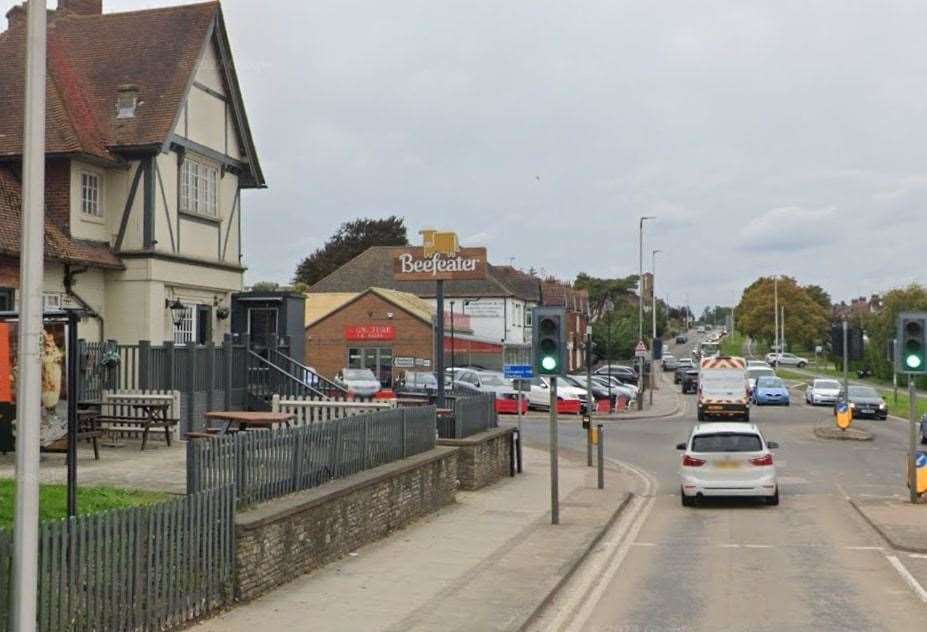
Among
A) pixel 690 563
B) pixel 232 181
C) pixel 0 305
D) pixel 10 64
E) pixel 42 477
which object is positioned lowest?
pixel 690 563

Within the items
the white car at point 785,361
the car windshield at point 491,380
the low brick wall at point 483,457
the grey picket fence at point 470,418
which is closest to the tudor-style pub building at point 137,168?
the grey picket fence at point 470,418

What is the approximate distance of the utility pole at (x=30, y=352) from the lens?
6664 millimetres

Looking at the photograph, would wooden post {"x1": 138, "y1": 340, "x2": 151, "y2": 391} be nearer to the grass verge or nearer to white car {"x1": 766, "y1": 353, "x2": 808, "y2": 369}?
the grass verge

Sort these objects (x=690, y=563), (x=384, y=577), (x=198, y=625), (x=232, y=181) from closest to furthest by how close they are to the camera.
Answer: (x=198, y=625) → (x=384, y=577) → (x=690, y=563) → (x=232, y=181)

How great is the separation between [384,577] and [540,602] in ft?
6.43

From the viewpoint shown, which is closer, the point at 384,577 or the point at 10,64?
the point at 384,577

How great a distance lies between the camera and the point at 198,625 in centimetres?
995

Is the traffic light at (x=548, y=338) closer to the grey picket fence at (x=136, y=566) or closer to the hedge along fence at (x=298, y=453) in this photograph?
the hedge along fence at (x=298, y=453)

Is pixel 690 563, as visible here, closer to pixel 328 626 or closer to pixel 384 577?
pixel 384 577

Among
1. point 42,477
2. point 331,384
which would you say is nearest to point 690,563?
point 42,477

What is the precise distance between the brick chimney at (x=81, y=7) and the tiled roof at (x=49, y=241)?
8.21 metres

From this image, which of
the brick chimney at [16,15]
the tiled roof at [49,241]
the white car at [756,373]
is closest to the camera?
the tiled roof at [49,241]

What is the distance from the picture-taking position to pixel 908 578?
13383mm

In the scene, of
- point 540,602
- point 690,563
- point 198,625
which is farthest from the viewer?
point 690,563
